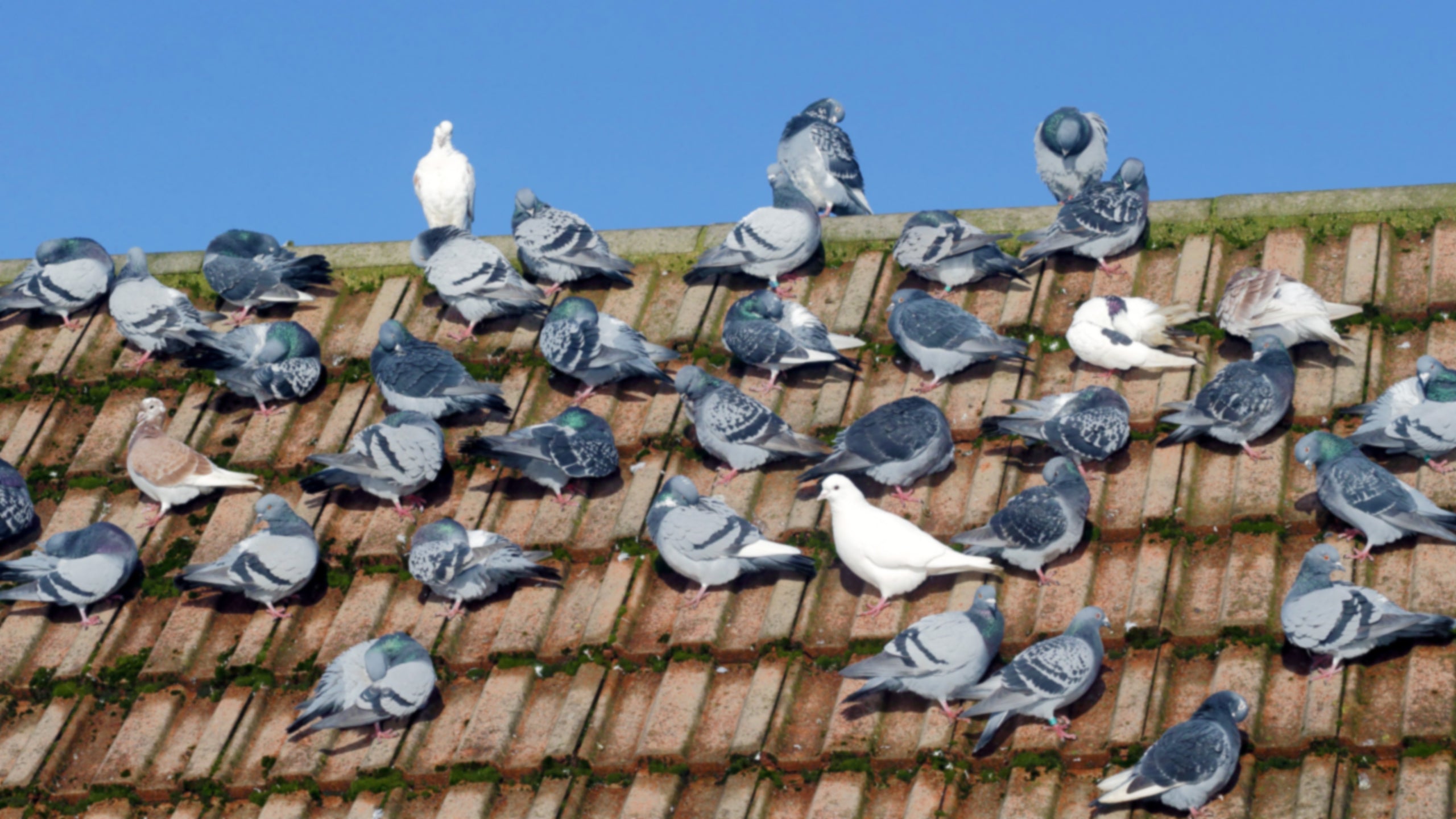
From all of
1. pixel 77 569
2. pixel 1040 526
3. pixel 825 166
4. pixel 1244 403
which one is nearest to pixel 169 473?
pixel 77 569

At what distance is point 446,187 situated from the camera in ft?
43.6

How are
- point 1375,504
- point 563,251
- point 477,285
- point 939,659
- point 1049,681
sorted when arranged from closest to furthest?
point 1049,681 → point 939,659 → point 1375,504 → point 477,285 → point 563,251

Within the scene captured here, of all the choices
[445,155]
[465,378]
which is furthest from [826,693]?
[445,155]

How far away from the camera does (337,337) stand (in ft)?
30.8

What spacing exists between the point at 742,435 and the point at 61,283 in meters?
4.54

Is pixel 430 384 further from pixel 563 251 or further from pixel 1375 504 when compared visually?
pixel 1375 504

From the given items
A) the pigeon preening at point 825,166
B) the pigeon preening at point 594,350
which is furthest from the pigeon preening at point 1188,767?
the pigeon preening at point 825,166

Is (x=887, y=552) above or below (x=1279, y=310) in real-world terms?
below

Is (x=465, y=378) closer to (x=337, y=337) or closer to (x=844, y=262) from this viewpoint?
(x=337, y=337)

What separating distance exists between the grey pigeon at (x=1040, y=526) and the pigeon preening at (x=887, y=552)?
3.1 inches

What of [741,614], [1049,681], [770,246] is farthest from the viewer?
[770,246]

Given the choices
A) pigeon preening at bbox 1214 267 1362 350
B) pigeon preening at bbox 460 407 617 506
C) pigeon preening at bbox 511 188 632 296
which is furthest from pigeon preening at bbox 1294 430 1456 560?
pigeon preening at bbox 511 188 632 296

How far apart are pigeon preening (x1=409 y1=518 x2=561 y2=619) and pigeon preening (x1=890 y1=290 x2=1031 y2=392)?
1.99 metres

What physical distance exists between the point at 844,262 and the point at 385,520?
9.64 ft
